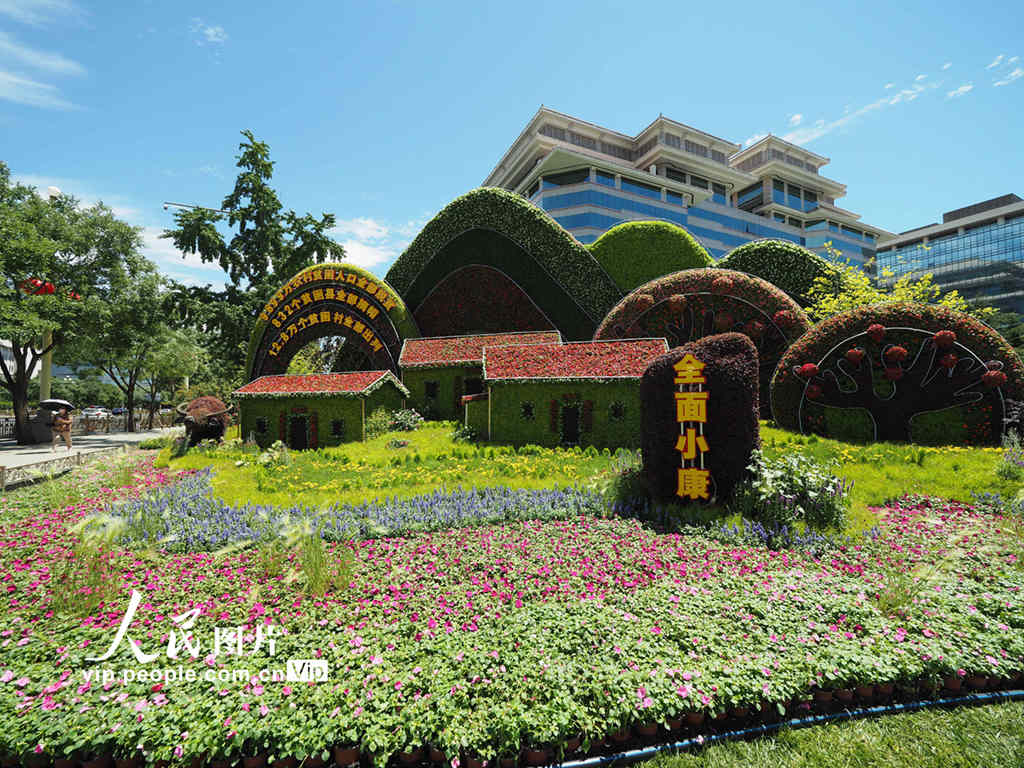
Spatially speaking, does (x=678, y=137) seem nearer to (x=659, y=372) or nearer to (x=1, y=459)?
(x=659, y=372)

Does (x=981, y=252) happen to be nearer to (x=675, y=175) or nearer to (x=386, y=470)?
(x=675, y=175)

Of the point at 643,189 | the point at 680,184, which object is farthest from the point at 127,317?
the point at 680,184

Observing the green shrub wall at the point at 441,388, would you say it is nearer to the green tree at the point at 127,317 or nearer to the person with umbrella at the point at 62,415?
the person with umbrella at the point at 62,415

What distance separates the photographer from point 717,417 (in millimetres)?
9023

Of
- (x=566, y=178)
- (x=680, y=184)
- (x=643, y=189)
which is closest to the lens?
(x=566, y=178)

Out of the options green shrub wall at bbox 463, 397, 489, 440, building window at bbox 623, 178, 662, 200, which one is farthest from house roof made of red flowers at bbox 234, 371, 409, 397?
building window at bbox 623, 178, 662, 200

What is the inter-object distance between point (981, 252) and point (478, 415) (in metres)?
107

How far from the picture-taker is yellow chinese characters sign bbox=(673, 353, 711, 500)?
8.99 meters

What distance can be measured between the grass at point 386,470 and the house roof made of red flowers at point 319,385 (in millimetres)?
2549

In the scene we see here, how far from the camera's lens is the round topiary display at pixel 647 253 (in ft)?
74.7

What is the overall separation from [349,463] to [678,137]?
68.1 metres

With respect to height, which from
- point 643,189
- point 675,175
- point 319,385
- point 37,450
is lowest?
point 37,450

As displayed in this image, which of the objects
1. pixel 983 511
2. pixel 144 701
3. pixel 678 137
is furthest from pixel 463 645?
pixel 678 137

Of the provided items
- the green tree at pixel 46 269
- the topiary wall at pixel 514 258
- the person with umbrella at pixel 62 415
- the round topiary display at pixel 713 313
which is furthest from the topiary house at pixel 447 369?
the green tree at pixel 46 269
